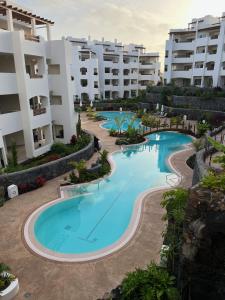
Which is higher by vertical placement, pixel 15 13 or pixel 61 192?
pixel 15 13

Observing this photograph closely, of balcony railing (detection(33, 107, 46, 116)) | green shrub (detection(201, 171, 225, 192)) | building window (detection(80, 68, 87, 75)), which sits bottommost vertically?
green shrub (detection(201, 171, 225, 192))

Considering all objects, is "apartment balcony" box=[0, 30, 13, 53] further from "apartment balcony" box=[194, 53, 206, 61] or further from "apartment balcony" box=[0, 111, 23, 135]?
"apartment balcony" box=[194, 53, 206, 61]

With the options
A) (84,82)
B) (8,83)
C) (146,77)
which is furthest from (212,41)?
(8,83)

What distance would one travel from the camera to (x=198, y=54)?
47531 millimetres

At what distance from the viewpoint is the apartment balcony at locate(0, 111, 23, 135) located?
1795 cm

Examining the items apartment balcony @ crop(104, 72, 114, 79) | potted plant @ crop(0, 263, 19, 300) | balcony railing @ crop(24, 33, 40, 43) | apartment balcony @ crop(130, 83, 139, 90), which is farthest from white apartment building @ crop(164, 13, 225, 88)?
potted plant @ crop(0, 263, 19, 300)

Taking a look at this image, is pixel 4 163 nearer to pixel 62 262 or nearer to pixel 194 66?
pixel 62 262

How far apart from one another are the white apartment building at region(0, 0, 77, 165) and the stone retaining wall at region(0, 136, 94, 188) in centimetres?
247

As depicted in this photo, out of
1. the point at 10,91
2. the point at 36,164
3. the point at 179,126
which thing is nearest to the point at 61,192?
the point at 36,164

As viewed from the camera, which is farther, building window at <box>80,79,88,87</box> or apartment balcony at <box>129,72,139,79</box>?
apartment balcony at <box>129,72,139,79</box>

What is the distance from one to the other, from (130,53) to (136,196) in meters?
57.0

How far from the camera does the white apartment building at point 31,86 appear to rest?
1798cm

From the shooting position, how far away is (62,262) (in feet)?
32.9

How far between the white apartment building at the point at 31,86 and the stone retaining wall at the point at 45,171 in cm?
247
